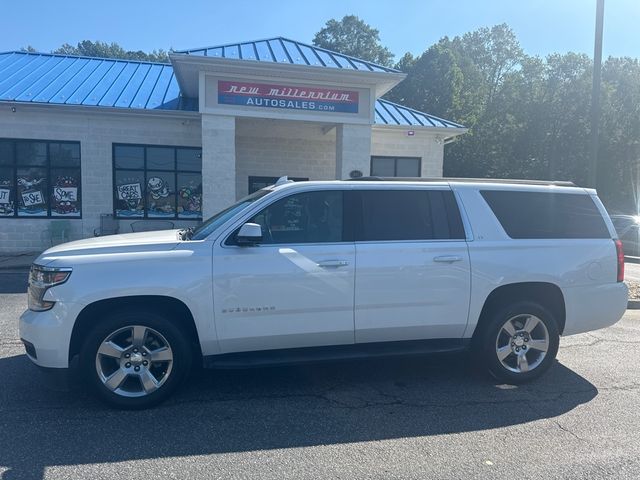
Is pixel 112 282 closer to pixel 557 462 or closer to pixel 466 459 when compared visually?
pixel 466 459

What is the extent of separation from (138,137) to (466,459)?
1316 cm

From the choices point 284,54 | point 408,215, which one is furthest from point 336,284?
point 284,54

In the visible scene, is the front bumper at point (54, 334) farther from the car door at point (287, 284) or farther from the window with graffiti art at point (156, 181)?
the window with graffiti art at point (156, 181)

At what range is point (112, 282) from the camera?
391cm

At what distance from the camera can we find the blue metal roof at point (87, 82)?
1373cm

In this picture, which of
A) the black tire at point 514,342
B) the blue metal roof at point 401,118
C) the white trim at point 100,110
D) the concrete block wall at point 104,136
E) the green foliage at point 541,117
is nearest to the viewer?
the black tire at point 514,342

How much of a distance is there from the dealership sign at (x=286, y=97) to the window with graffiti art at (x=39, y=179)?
499cm

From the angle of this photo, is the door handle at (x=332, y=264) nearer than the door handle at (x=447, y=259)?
Yes

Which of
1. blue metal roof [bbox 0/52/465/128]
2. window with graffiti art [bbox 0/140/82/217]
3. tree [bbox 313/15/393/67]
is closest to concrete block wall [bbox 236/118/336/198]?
blue metal roof [bbox 0/52/465/128]

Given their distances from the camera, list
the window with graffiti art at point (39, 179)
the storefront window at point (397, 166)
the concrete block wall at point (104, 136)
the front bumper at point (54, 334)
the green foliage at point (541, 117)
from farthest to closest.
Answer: the green foliage at point (541, 117) → the storefront window at point (397, 166) → the window with graffiti art at point (39, 179) → the concrete block wall at point (104, 136) → the front bumper at point (54, 334)

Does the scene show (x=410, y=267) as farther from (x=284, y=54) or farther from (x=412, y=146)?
(x=412, y=146)

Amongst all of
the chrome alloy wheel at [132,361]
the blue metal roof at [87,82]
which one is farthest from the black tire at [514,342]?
the blue metal roof at [87,82]

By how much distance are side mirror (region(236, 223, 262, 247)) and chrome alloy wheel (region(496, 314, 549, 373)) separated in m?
2.52

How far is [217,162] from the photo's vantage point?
12.5m
